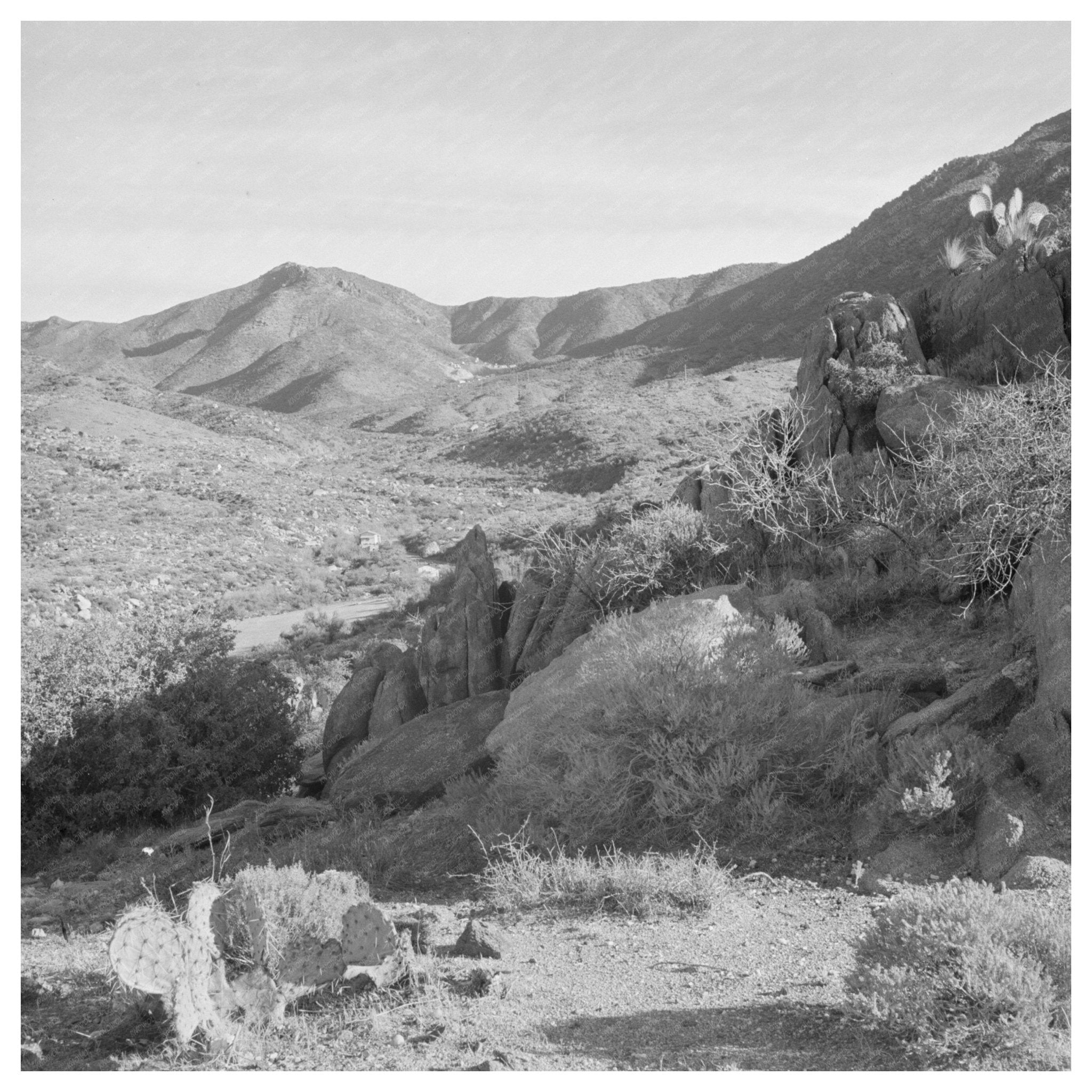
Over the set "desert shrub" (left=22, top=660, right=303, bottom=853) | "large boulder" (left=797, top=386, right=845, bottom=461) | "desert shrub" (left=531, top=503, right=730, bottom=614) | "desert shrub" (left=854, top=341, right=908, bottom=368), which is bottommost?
"desert shrub" (left=22, top=660, right=303, bottom=853)

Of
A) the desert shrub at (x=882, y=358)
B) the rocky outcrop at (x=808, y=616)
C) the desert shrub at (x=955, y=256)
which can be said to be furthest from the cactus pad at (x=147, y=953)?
the desert shrub at (x=955, y=256)

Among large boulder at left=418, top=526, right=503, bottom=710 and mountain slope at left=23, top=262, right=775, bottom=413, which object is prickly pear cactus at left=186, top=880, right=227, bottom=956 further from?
mountain slope at left=23, top=262, right=775, bottom=413

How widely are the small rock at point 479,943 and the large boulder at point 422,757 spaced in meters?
3.91

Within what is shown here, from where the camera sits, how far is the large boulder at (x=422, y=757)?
1030 centimetres

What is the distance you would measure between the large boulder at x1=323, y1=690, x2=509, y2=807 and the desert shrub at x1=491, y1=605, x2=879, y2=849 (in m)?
1.54

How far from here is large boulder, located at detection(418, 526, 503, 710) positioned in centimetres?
1238

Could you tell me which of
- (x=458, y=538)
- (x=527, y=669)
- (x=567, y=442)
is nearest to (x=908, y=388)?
(x=527, y=669)

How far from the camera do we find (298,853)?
891 cm

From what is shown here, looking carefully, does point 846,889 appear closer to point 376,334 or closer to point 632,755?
point 632,755

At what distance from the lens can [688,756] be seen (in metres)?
8.00

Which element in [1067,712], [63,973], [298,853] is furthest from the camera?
[298,853]

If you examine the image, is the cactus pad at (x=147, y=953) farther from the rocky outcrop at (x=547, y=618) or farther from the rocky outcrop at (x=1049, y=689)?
the rocky outcrop at (x=547, y=618)

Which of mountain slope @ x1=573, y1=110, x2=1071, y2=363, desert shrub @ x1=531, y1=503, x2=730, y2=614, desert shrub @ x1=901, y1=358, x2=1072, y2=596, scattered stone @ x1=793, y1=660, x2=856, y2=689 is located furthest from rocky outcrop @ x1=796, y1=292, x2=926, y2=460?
mountain slope @ x1=573, y1=110, x2=1071, y2=363

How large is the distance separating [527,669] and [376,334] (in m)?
113
